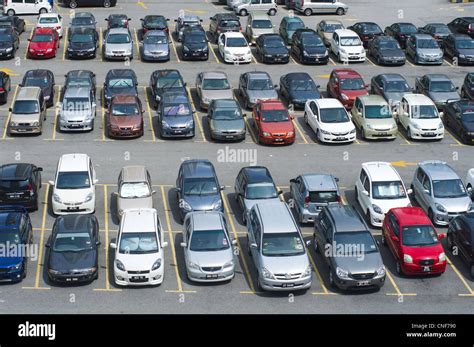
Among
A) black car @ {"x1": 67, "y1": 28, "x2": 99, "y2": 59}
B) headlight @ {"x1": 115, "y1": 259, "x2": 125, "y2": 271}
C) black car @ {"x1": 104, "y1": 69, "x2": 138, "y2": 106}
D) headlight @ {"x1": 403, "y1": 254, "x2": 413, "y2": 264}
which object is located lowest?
black car @ {"x1": 67, "y1": 28, "x2": 99, "y2": 59}

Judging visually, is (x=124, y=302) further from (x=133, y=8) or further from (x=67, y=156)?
(x=133, y=8)

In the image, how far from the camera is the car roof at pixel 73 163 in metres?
36.0

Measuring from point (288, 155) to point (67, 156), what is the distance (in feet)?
32.6

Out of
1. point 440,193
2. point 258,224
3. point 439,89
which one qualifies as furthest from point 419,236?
point 439,89

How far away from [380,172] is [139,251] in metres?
10.2

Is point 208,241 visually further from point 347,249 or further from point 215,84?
point 215,84

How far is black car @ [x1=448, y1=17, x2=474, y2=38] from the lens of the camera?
60.4 m

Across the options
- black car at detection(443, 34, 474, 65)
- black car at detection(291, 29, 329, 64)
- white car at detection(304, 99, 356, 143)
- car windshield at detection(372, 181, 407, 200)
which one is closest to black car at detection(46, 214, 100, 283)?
car windshield at detection(372, 181, 407, 200)

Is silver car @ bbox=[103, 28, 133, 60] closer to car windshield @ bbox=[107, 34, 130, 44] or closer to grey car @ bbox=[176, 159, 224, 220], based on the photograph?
car windshield @ bbox=[107, 34, 130, 44]

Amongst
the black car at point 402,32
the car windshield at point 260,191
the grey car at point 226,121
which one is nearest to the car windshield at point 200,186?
the car windshield at point 260,191

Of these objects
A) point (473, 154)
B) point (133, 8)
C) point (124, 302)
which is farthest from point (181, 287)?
point (133, 8)

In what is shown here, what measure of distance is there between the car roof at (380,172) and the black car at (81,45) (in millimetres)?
22820

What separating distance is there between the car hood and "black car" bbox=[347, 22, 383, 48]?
31736 mm

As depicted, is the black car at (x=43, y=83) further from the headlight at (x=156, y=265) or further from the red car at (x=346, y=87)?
the headlight at (x=156, y=265)
